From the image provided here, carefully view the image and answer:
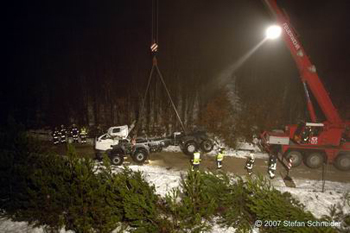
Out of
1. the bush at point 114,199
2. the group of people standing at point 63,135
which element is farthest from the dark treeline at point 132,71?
the bush at point 114,199

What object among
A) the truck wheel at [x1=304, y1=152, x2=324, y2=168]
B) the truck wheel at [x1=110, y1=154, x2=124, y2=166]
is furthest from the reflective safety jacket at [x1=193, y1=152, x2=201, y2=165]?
the truck wheel at [x1=304, y1=152, x2=324, y2=168]

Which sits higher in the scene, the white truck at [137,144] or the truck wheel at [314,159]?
the white truck at [137,144]

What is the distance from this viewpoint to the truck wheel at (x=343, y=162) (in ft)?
38.7

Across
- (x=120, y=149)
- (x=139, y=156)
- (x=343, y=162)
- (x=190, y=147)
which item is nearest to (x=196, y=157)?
(x=190, y=147)

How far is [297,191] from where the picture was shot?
9477mm

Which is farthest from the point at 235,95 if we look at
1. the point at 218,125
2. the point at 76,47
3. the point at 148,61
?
the point at 76,47

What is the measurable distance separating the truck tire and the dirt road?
13.1 inches

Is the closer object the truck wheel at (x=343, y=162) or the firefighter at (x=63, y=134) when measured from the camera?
the truck wheel at (x=343, y=162)

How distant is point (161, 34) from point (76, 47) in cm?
770

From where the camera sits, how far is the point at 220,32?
21.2 metres

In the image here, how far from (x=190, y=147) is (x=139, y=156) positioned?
307cm

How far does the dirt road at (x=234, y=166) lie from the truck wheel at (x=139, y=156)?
16.5 inches

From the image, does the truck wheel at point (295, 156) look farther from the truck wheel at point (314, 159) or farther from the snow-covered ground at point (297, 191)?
the snow-covered ground at point (297, 191)

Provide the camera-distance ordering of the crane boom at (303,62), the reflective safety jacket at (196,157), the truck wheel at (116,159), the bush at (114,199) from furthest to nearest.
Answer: the truck wheel at (116,159) → the crane boom at (303,62) → the reflective safety jacket at (196,157) → the bush at (114,199)
